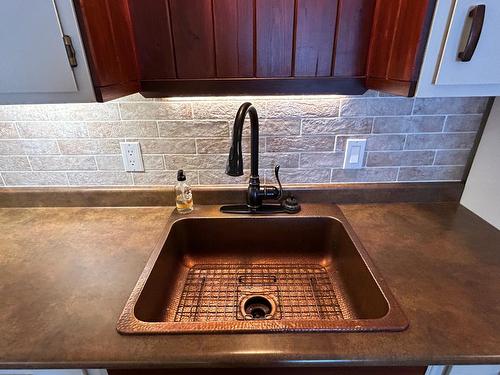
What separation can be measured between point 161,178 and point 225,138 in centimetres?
30

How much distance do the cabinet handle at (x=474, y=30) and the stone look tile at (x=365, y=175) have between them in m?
0.51

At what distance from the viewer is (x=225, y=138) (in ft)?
3.30

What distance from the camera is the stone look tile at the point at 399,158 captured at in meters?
1.03

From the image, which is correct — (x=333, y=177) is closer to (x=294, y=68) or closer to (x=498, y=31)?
(x=294, y=68)

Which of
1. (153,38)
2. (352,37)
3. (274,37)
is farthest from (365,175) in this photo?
(153,38)

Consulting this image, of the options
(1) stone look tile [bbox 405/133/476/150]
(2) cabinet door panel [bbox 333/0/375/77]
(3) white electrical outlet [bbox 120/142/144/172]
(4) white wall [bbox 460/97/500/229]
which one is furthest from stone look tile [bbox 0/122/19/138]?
(4) white wall [bbox 460/97/500/229]

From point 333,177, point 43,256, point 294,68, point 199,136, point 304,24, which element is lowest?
point 43,256

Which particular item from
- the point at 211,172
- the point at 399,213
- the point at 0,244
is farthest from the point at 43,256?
the point at 399,213

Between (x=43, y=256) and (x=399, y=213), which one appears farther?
(x=399, y=213)

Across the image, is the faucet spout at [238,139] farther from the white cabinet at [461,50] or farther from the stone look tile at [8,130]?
the stone look tile at [8,130]

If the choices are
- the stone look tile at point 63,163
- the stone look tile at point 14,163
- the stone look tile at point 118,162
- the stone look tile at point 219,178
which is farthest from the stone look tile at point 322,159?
the stone look tile at point 14,163

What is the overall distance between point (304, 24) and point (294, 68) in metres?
0.12

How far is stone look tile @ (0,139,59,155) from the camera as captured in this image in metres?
1.02

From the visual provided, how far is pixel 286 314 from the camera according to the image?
0.83 metres
